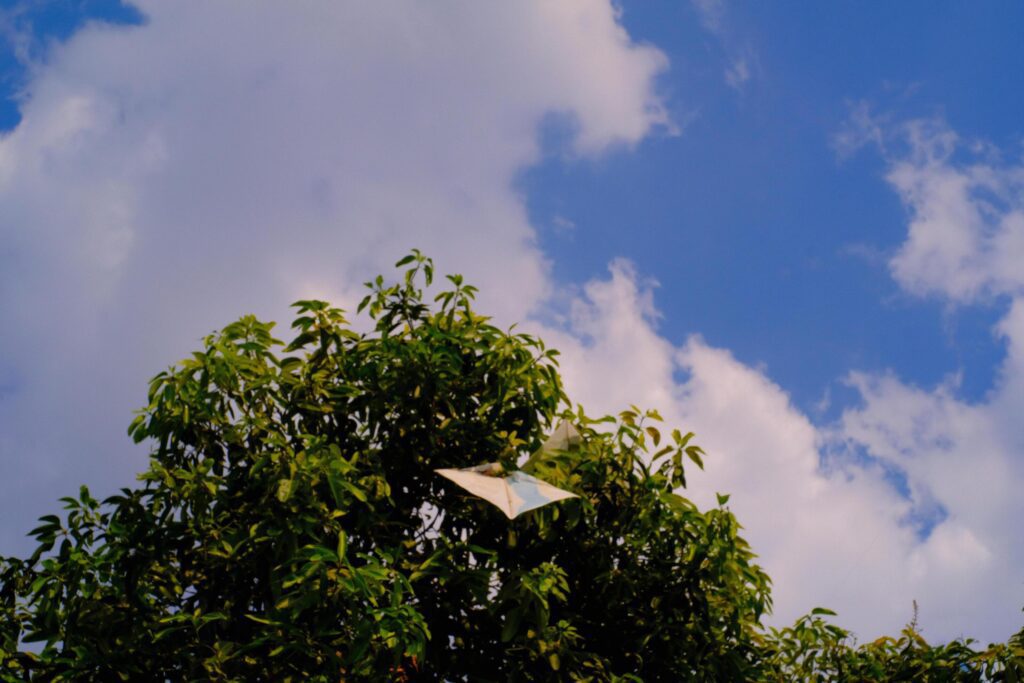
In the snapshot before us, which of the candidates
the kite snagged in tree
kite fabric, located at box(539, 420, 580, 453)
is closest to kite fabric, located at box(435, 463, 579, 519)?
the kite snagged in tree

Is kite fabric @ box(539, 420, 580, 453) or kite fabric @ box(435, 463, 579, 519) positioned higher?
kite fabric @ box(539, 420, 580, 453)

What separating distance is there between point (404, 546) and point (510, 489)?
1.21 m

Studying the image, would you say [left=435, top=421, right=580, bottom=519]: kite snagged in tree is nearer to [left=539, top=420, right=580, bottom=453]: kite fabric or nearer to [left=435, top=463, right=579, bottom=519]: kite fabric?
[left=435, top=463, right=579, bottom=519]: kite fabric

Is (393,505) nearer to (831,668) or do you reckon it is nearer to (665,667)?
(665,667)

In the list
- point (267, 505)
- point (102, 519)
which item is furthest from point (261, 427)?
point (102, 519)

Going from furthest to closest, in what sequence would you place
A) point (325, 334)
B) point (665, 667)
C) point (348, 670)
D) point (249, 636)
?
point (325, 334)
point (665, 667)
point (249, 636)
point (348, 670)

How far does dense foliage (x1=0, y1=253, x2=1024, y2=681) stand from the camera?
8.66m

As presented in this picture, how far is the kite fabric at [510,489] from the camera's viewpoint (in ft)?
29.0

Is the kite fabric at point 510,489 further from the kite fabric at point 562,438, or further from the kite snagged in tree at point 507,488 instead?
the kite fabric at point 562,438

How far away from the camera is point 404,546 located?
9469 mm

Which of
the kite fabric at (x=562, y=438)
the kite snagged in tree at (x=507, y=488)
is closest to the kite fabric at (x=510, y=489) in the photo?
the kite snagged in tree at (x=507, y=488)

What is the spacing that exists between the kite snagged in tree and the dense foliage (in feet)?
1.22

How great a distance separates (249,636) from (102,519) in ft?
5.51

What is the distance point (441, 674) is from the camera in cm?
945
